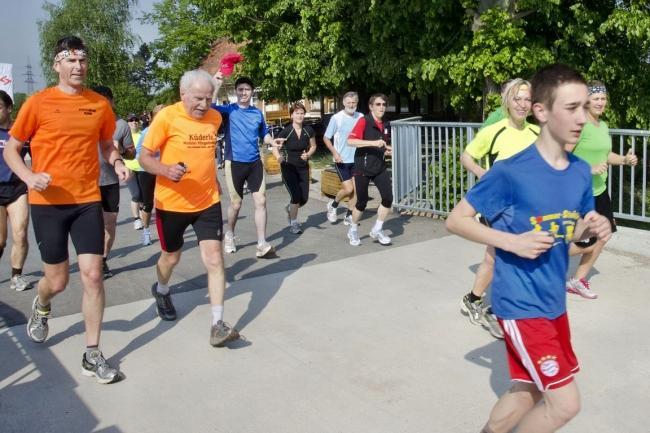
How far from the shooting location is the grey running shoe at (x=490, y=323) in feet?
15.4

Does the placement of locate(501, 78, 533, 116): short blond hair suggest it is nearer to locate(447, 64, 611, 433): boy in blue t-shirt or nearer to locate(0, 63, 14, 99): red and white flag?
locate(447, 64, 611, 433): boy in blue t-shirt

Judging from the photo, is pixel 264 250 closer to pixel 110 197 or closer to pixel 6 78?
pixel 110 197

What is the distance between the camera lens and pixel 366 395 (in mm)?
3830

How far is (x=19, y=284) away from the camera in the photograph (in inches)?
247

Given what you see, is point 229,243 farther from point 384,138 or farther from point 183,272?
point 384,138

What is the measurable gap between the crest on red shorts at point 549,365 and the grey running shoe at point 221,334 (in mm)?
2446

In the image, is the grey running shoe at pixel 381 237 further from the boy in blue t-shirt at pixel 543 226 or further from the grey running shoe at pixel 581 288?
the boy in blue t-shirt at pixel 543 226

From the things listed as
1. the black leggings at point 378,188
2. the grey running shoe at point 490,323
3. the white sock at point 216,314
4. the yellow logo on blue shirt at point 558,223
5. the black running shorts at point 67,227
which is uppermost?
the yellow logo on blue shirt at point 558,223

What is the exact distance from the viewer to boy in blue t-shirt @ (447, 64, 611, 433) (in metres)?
2.57

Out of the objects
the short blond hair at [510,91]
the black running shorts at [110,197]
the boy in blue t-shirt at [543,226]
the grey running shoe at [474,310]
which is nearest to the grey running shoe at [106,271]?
the black running shorts at [110,197]

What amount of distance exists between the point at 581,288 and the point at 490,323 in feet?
3.77

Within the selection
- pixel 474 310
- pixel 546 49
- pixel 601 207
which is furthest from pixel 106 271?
pixel 546 49

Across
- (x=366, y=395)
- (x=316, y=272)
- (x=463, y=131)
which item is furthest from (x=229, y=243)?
(x=366, y=395)

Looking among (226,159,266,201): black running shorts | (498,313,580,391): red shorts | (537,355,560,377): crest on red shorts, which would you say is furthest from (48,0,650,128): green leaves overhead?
(537,355,560,377): crest on red shorts
